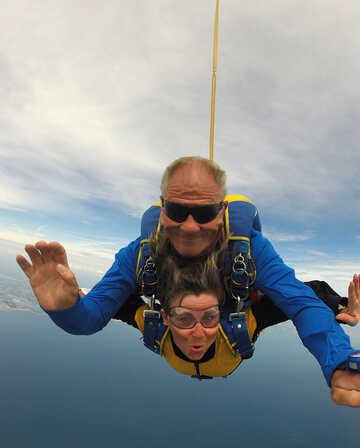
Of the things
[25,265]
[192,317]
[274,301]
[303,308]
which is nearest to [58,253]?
[25,265]

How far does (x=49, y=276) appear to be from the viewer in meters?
2.29

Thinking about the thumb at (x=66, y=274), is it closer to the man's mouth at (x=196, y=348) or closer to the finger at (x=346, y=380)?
the man's mouth at (x=196, y=348)

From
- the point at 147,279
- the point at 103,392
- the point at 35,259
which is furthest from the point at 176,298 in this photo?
the point at 103,392

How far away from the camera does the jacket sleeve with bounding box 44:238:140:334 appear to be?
2441 millimetres

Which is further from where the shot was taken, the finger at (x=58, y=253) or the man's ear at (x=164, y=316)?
the man's ear at (x=164, y=316)

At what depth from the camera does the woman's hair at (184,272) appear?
8.36ft

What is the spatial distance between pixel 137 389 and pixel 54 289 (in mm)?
103533

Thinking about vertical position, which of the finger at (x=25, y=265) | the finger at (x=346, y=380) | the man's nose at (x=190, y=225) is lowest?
the finger at (x=346, y=380)

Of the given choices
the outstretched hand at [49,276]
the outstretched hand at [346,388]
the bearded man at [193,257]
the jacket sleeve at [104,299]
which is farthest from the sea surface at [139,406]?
the outstretched hand at [346,388]

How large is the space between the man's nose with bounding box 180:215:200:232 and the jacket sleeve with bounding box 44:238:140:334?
972 mm

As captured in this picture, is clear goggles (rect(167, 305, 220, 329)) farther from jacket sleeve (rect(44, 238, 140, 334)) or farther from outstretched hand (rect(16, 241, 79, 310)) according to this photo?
outstretched hand (rect(16, 241, 79, 310))

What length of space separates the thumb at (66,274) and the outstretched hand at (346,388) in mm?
2160

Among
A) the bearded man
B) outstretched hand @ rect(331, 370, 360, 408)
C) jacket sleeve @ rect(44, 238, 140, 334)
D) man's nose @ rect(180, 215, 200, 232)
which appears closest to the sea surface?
jacket sleeve @ rect(44, 238, 140, 334)

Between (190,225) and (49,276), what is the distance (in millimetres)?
1367
